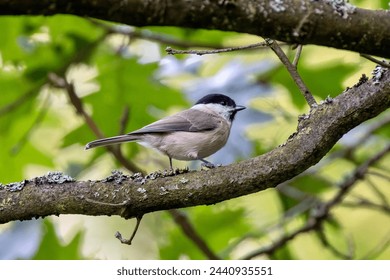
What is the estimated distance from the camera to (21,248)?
3.45 meters

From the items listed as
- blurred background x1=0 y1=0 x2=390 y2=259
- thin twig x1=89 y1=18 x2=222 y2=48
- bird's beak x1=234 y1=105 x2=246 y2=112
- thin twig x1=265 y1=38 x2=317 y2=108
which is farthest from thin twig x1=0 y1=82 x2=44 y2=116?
thin twig x1=265 y1=38 x2=317 y2=108

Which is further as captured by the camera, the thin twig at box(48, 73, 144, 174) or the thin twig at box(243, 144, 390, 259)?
the thin twig at box(243, 144, 390, 259)

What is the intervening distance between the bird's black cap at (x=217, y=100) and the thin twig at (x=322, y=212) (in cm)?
80

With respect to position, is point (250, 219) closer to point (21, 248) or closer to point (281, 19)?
point (21, 248)

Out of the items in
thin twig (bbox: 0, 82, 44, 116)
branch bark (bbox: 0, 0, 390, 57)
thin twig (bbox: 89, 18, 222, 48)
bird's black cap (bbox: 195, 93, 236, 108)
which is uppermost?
branch bark (bbox: 0, 0, 390, 57)

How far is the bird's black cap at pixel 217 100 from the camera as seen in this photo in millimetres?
3732

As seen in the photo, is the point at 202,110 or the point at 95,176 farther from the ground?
the point at 202,110

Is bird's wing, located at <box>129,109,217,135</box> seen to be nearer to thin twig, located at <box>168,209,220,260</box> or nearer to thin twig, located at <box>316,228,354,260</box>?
thin twig, located at <box>168,209,220,260</box>

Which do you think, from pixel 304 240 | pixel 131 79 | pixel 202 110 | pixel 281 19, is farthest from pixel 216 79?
pixel 281 19

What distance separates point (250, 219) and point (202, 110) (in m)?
0.85

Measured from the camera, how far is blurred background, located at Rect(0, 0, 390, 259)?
3502mm

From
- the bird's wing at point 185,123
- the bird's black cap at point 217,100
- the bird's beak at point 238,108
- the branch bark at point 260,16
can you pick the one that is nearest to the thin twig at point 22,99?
the bird's wing at point 185,123

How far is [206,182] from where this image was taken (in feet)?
6.72

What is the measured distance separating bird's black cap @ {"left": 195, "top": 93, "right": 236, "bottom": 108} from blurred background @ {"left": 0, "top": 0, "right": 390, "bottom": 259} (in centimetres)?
8
